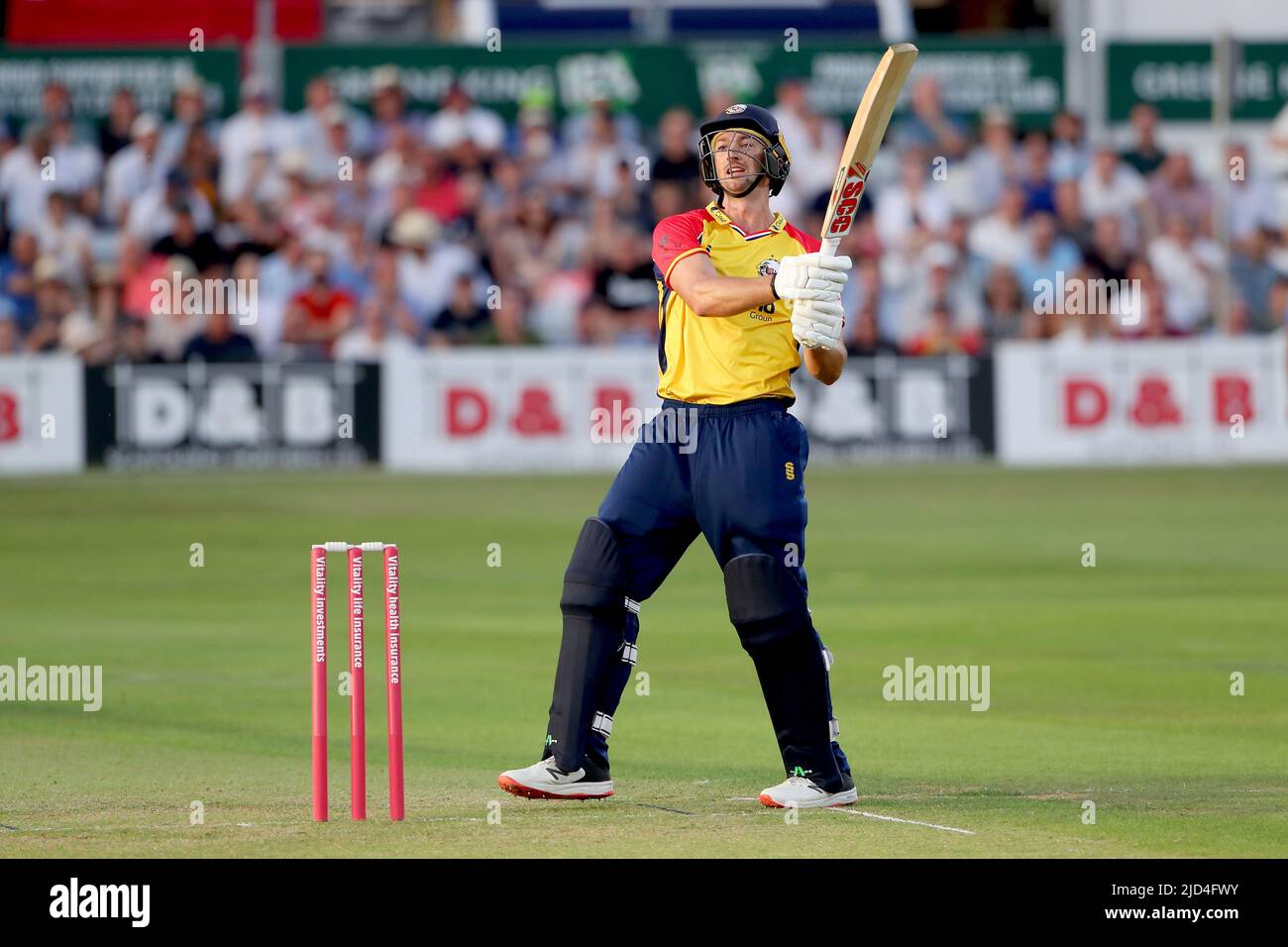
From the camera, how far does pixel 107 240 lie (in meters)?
27.8

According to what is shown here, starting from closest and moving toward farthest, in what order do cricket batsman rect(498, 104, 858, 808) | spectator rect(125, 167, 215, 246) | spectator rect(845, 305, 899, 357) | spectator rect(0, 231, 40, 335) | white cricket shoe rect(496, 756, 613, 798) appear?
cricket batsman rect(498, 104, 858, 808) < white cricket shoe rect(496, 756, 613, 798) < spectator rect(845, 305, 899, 357) < spectator rect(0, 231, 40, 335) < spectator rect(125, 167, 215, 246)

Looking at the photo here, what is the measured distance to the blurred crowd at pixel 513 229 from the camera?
2653 centimetres

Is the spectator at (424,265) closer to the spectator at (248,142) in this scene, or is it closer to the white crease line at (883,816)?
the spectator at (248,142)

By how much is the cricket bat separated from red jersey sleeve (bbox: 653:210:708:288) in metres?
0.54

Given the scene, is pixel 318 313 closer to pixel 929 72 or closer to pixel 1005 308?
pixel 1005 308

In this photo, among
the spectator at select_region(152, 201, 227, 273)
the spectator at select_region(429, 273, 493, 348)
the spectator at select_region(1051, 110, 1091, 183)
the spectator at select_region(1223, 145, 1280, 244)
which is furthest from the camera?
the spectator at select_region(1223, 145, 1280, 244)

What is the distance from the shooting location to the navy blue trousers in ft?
28.8

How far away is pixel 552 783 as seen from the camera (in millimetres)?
8969

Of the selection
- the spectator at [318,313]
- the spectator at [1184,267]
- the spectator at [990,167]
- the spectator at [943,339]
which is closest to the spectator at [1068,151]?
the spectator at [990,167]

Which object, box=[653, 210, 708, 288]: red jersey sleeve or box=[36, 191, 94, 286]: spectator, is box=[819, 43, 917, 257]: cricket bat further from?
box=[36, 191, 94, 286]: spectator

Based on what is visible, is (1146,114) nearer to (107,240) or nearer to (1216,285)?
(1216,285)

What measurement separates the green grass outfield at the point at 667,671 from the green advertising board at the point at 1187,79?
9.27 m

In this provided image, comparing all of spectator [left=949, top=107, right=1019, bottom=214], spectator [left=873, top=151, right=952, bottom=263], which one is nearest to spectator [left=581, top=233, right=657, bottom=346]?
spectator [left=873, top=151, right=952, bottom=263]
